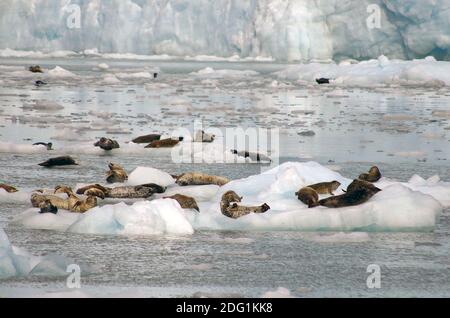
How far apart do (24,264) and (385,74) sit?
928 inches

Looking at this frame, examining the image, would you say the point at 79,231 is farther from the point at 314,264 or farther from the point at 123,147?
the point at 123,147

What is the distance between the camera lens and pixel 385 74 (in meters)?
27.7

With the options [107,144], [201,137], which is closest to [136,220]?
[107,144]

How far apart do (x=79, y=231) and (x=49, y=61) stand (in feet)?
126

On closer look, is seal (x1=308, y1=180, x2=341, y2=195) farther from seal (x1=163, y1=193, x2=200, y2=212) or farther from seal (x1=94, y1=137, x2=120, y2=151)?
seal (x1=94, y1=137, x2=120, y2=151)

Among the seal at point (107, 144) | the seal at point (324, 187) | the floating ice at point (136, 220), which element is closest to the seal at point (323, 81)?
the seal at point (107, 144)

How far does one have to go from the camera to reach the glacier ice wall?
107ft

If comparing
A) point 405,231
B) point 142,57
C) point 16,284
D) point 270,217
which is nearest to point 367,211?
point 405,231

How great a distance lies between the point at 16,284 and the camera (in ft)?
15.8

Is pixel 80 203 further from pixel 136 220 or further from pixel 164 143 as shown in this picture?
pixel 164 143

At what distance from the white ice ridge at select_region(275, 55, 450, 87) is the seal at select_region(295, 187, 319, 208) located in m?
20.5
